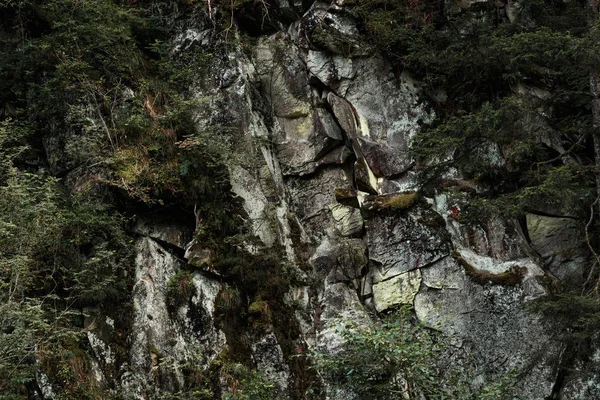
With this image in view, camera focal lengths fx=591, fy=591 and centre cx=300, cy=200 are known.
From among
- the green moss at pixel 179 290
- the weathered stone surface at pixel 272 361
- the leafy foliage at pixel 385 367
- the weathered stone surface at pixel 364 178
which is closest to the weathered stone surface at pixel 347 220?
the weathered stone surface at pixel 364 178

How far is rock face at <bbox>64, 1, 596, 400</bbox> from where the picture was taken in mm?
9180

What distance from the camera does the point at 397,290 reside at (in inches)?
401

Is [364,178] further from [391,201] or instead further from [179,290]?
[179,290]

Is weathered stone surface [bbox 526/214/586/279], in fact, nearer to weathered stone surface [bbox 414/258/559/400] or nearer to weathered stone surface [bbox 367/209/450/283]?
weathered stone surface [bbox 414/258/559/400]

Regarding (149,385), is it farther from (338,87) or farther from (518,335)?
(338,87)

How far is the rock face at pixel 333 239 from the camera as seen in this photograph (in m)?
9.18

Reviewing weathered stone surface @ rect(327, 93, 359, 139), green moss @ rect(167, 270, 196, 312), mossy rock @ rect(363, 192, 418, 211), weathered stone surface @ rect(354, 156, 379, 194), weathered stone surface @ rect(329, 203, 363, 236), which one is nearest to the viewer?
green moss @ rect(167, 270, 196, 312)

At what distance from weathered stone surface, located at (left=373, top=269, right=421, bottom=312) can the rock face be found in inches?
0.7

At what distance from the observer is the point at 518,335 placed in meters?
9.38

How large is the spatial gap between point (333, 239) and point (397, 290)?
1.50 meters

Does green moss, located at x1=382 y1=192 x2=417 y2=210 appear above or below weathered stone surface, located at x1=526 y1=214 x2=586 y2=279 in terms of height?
above

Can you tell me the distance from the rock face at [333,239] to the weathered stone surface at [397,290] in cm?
2

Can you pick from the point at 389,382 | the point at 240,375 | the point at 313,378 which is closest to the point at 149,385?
the point at 240,375

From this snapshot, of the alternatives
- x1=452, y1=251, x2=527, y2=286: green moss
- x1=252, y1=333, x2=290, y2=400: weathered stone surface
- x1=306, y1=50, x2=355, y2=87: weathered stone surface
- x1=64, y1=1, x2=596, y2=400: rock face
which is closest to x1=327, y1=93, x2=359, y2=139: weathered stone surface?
x1=64, y1=1, x2=596, y2=400: rock face
